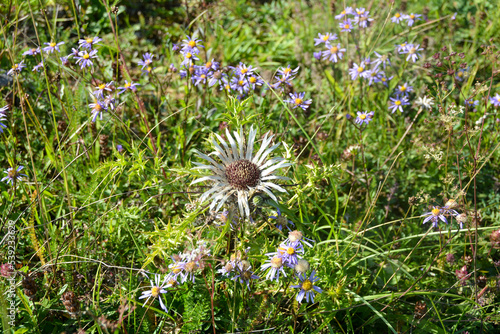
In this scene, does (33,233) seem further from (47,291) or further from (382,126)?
(382,126)

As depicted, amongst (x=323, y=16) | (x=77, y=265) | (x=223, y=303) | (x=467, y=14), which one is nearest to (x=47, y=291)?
(x=77, y=265)

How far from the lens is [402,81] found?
3.70m

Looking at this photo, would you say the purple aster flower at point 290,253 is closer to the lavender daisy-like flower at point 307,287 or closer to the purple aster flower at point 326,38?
the lavender daisy-like flower at point 307,287

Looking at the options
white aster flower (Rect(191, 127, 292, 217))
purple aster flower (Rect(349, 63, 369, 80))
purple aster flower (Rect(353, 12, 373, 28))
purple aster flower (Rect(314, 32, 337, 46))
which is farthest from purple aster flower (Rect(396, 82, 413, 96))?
white aster flower (Rect(191, 127, 292, 217))

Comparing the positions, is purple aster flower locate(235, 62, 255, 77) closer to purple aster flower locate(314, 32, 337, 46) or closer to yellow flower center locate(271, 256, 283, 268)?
purple aster flower locate(314, 32, 337, 46)

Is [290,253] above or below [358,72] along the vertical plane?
below

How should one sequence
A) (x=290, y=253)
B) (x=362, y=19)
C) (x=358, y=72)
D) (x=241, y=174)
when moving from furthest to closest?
1. (x=362, y=19)
2. (x=358, y=72)
3. (x=241, y=174)
4. (x=290, y=253)

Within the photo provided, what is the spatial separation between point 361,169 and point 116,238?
6.00ft

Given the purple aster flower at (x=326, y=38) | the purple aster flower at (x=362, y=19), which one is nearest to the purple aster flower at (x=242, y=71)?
the purple aster flower at (x=326, y=38)

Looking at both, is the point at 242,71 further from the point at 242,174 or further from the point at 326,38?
the point at 242,174

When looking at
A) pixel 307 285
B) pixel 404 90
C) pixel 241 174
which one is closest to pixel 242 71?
pixel 241 174

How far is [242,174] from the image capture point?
1880 mm

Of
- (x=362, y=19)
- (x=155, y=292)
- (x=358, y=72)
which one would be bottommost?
(x=155, y=292)

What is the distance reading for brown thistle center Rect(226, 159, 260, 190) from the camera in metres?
1.87
